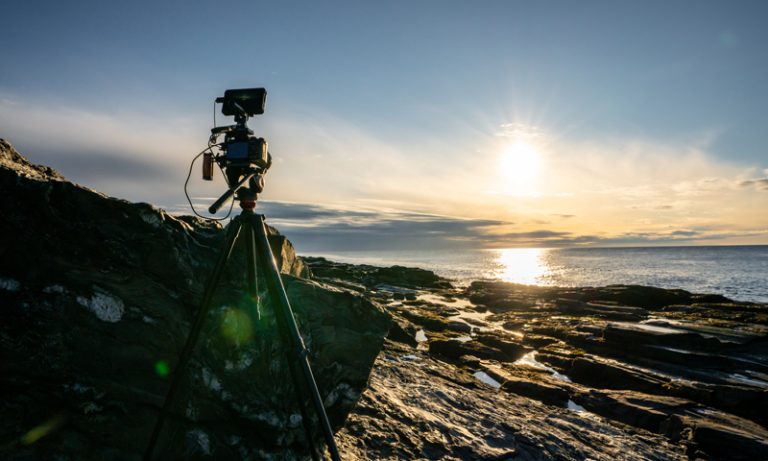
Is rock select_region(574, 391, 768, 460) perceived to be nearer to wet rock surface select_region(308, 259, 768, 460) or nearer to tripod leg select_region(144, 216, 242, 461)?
wet rock surface select_region(308, 259, 768, 460)

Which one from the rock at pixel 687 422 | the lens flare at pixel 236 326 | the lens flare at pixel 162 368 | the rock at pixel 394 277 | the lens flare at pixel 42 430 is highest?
the lens flare at pixel 236 326

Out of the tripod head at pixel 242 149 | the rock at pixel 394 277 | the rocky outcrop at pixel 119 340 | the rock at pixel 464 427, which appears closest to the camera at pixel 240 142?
the tripod head at pixel 242 149

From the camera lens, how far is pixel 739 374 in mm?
14258

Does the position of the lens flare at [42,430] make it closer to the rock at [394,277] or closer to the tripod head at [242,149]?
the tripod head at [242,149]

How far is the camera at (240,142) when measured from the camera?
12.3ft

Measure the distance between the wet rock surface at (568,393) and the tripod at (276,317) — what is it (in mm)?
2314

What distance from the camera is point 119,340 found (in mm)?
3852

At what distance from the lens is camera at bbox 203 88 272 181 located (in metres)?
3.76

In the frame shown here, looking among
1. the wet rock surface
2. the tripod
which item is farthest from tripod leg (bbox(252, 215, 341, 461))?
the wet rock surface

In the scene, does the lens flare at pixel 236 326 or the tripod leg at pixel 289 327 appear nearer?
the tripod leg at pixel 289 327

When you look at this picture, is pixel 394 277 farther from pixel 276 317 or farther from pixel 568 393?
pixel 276 317

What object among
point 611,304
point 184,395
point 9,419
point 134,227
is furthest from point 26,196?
point 611,304

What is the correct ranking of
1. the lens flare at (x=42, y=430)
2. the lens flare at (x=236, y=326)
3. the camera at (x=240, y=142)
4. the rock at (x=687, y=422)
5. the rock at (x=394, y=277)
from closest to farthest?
the lens flare at (x=42, y=430)
the camera at (x=240, y=142)
the lens flare at (x=236, y=326)
the rock at (x=687, y=422)
the rock at (x=394, y=277)

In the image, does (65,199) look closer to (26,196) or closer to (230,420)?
(26,196)
